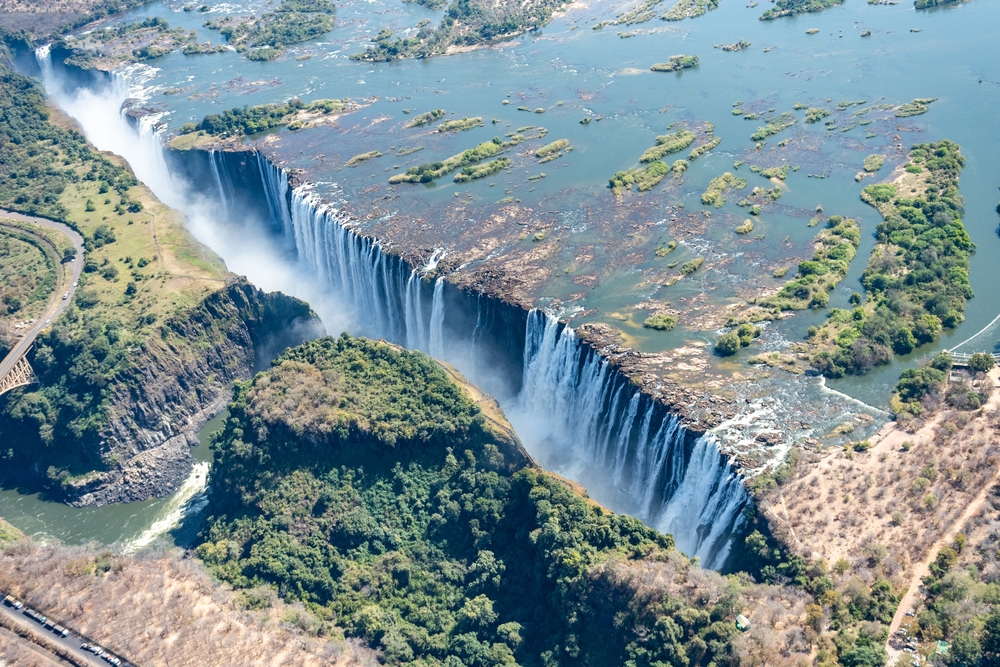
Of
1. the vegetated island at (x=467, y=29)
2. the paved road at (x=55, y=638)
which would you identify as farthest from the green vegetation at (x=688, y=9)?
the paved road at (x=55, y=638)

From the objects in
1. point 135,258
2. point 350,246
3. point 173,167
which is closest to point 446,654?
point 350,246

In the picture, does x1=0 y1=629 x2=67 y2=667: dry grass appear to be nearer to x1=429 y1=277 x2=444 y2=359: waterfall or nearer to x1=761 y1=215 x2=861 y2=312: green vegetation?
x1=429 y1=277 x2=444 y2=359: waterfall

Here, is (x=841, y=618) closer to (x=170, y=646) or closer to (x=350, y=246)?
→ (x=170, y=646)

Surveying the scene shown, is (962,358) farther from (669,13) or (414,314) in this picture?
(669,13)

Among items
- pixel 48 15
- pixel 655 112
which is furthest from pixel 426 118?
pixel 48 15

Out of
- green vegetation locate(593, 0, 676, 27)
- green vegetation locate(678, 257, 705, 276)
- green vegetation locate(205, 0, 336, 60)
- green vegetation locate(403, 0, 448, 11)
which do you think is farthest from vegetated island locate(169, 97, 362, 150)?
green vegetation locate(678, 257, 705, 276)

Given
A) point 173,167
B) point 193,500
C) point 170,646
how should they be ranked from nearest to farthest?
point 170,646
point 193,500
point 173,167
